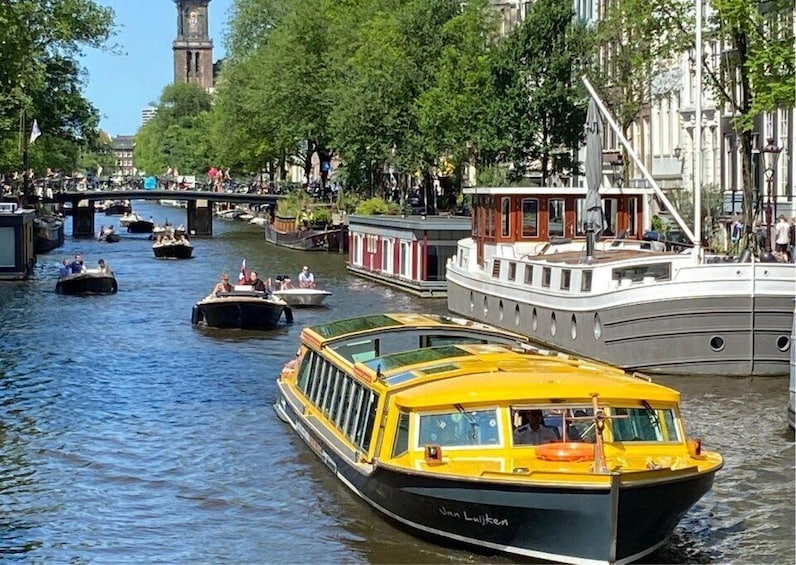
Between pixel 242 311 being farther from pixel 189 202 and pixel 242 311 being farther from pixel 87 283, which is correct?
pixel 189 202

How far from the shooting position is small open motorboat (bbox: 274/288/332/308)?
49969 mm

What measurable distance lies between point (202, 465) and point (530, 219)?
20.1 metres

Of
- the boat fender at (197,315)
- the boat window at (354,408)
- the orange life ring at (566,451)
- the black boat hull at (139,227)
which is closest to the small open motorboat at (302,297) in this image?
the boat fender at (197,315)

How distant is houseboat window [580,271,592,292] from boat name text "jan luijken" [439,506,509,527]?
1792cm

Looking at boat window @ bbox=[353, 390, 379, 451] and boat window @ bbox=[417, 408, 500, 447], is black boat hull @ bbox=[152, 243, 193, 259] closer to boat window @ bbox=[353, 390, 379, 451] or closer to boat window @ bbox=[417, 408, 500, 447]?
boat window @ bbox=[353, 390, 379, 451]

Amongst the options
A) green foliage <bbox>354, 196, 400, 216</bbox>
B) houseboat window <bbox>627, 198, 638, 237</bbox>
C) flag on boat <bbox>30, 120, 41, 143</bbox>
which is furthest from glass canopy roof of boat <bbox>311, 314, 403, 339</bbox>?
flag on boat <bbox>30, 120, 41, 143</bbox>

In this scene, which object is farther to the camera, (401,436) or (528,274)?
(528,274)

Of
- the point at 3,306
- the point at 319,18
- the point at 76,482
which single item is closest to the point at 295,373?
the point at 76,482

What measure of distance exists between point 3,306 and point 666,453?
35921mm

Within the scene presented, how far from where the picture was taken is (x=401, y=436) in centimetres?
1908

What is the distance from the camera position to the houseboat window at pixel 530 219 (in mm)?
43562

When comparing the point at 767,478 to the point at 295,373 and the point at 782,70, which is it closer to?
the point at 295,373

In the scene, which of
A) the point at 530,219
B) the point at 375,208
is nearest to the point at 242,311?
the point at 530,219

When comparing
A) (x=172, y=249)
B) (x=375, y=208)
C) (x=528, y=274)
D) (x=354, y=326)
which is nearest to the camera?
(x=354, y=326)
